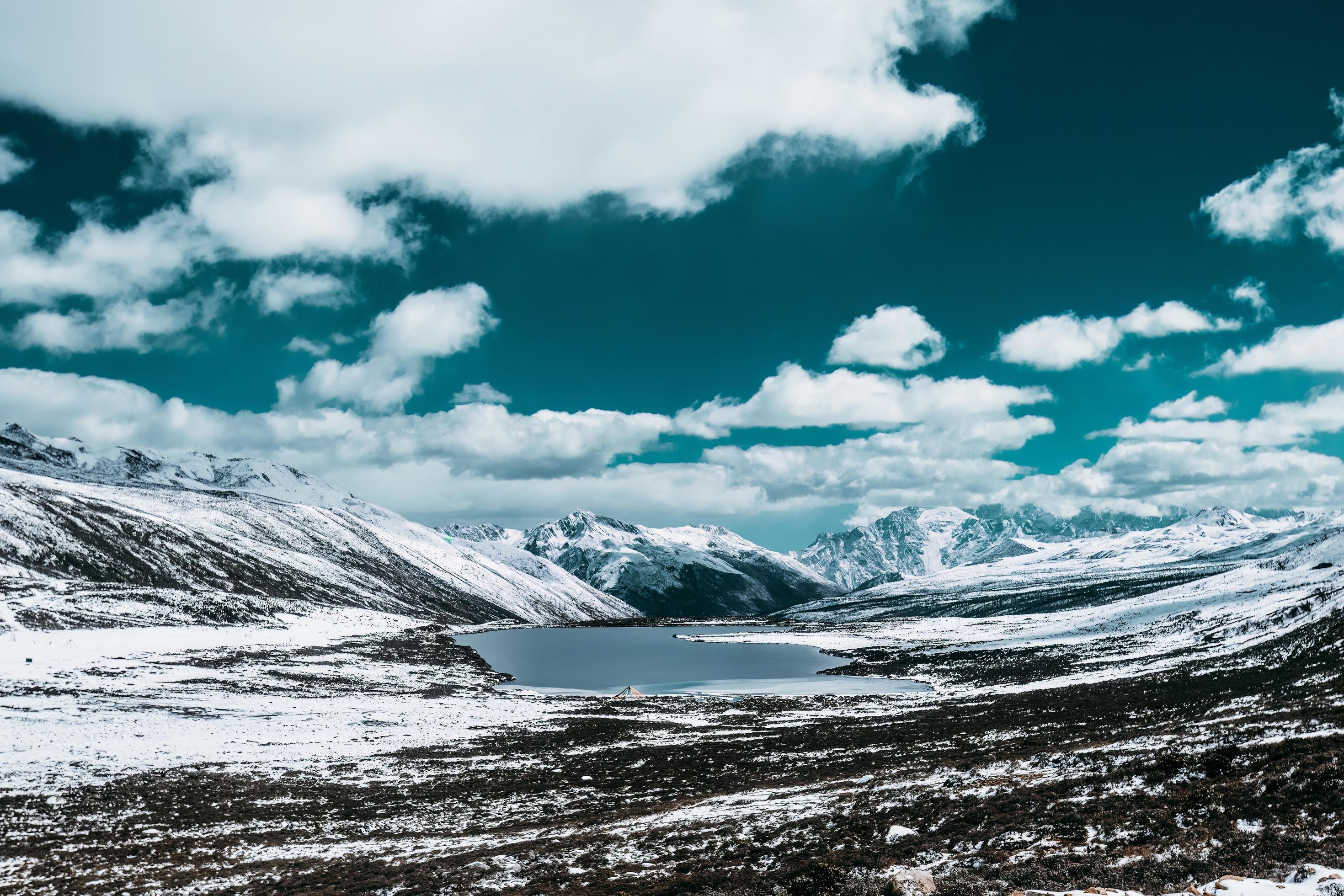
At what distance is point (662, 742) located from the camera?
174ft

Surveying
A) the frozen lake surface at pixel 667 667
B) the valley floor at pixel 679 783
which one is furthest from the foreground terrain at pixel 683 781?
the frozen lake surface at pixel 667 667

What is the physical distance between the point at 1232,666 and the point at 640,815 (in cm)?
5589

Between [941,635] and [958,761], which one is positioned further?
[941,635]

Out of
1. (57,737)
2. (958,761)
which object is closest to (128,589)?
(57,737)

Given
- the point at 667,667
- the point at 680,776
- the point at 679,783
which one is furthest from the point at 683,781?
the point at 667,667

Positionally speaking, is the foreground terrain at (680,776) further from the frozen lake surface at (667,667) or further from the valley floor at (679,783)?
the frozen lake surface at (667,667)

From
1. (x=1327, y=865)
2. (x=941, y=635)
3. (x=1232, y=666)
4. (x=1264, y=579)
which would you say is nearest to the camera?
(x=1327, y=865)

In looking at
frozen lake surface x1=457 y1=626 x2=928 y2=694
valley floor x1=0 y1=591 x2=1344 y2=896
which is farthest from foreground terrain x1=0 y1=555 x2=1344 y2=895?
frozen lake surface x1=457 y1=626 x2=928 y2=694

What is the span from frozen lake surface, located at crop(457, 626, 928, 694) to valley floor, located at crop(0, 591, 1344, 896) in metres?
13.6

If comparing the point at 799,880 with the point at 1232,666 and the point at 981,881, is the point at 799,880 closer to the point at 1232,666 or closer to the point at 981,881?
the point at 981,881

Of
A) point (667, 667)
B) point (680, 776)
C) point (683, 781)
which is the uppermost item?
point (683, 781)

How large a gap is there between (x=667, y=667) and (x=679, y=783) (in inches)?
3348

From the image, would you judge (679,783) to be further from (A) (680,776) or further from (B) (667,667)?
(B) (667,667)

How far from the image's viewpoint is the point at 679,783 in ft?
127
